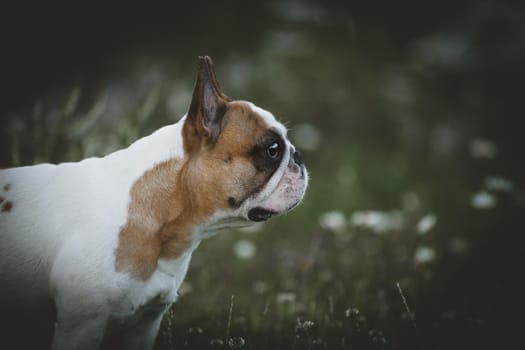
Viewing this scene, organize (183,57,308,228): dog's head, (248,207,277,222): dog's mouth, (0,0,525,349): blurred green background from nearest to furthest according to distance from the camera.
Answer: (183,57,308,228): dog's head, (248,207,277,222): dog's mouth, (0,0,525,349): blurred green background

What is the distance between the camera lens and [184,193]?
8.20 feet

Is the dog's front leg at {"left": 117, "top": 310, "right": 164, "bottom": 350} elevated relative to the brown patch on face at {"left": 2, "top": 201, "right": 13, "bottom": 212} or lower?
lower

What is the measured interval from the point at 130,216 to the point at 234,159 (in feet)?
1.80

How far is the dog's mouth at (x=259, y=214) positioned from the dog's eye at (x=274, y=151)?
0.26 metres

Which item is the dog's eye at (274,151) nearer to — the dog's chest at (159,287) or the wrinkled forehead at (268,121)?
the wrinkled forehead at (268,121)

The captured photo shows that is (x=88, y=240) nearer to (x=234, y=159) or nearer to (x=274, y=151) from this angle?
(x=234, y=159)

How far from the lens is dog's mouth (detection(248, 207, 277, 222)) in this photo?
2.62 metres

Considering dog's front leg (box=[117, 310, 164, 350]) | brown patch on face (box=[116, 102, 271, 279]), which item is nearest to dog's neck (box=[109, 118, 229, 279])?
brown patch on face (box=[116, 102, 271, 279])

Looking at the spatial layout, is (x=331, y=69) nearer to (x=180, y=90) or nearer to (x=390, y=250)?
(x=180, y=90)

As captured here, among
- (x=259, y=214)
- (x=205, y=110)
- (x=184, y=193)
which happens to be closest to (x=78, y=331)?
(x=184, y=193)

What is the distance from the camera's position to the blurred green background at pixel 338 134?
343 centimetres

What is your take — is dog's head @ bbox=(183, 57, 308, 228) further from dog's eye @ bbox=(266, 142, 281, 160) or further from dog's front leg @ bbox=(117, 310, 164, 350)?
dog's front leg @ bbox=(117, 310, 164, 350)

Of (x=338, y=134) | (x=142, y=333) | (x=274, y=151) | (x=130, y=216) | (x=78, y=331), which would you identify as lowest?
(x=338, y=134)

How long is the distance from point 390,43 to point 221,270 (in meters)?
4.58
